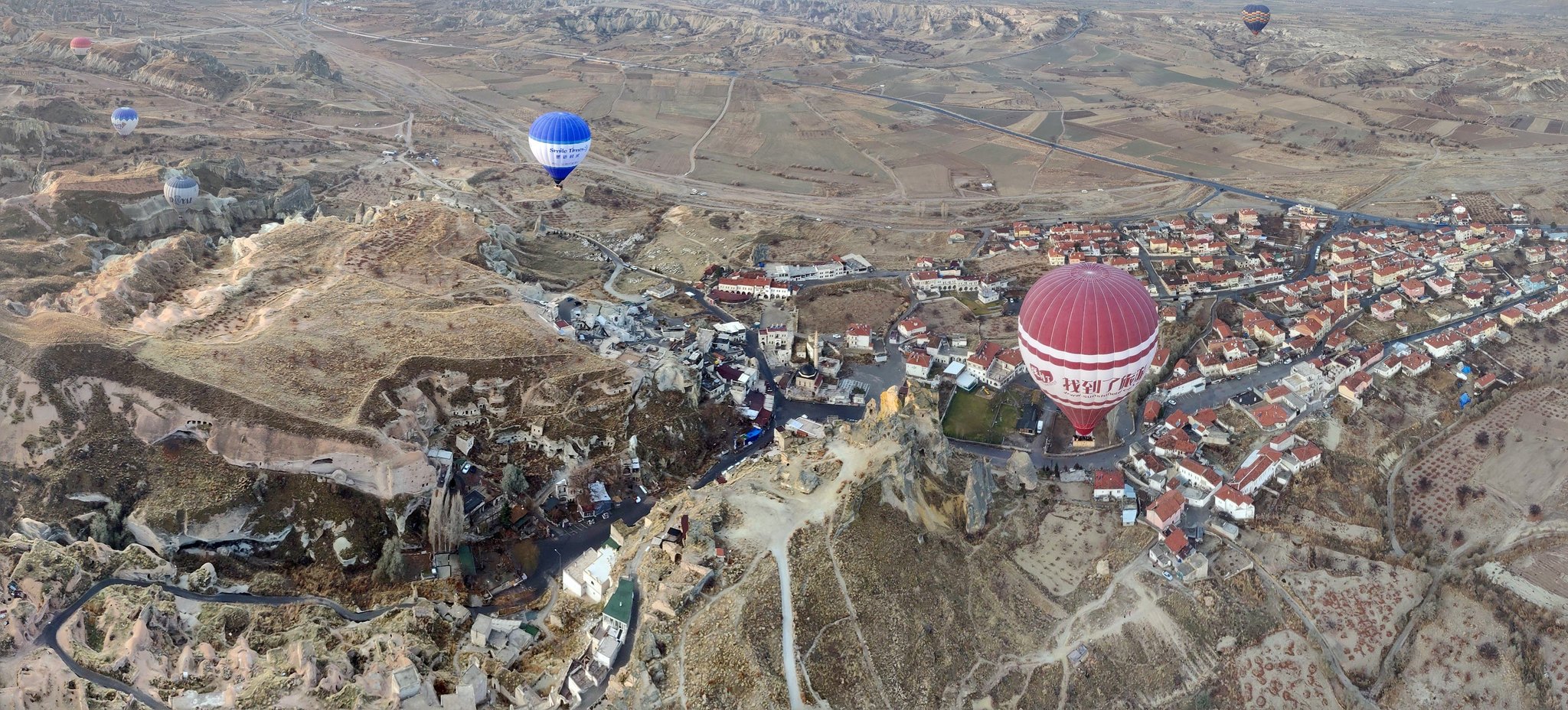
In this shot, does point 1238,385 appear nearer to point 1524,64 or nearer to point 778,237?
point 778,237

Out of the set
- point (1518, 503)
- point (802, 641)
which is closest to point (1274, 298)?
point (1518, 503)

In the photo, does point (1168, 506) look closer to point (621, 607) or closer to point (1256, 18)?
point (621, 607)

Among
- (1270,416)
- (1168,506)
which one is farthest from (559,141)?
(1270,416)

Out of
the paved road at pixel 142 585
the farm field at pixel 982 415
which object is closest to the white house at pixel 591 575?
the paved road at pixel 142 585

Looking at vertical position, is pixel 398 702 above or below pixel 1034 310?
below

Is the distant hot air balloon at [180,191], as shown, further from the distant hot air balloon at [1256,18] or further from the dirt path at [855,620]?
the distant hot air balloon at [1256,18]

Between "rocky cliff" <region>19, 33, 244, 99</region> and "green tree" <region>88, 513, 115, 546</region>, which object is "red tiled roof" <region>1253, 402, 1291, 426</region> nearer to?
"green tree" <region>88, 513, 115, 546</region>
